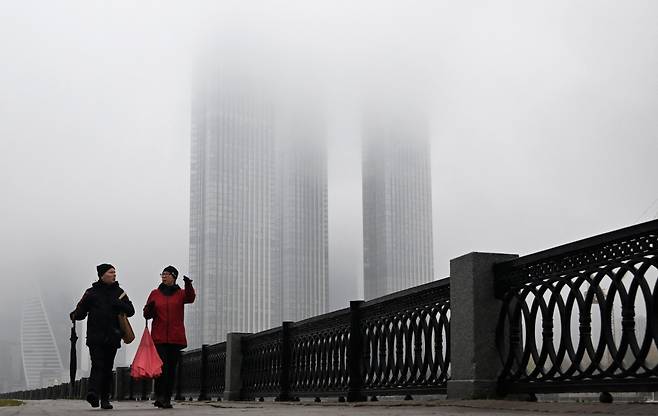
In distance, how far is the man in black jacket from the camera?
9719mm

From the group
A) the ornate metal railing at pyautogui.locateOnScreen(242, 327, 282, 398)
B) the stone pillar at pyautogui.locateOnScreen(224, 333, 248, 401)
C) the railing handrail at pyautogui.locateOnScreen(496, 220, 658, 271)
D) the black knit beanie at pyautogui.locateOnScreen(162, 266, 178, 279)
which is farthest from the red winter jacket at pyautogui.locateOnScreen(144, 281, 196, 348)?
the stone pillar at pyautogui.locateOnScreen(224, 333, 248, 401)

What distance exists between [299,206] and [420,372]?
190m

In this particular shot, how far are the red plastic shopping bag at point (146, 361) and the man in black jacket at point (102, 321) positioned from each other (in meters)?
0.27

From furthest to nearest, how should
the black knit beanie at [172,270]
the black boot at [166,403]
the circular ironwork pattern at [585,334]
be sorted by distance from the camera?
the black knit beanie at [172,270]
the black boot at [166,403]
the circular ironwork pattern at [585,334]

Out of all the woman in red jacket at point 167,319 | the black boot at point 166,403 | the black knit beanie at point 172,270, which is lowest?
the black boot at point 166,403

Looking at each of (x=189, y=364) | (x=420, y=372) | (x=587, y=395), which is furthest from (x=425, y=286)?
(x=189, y=364)

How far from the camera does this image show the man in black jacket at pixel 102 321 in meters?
9.72

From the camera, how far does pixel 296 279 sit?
632 ft

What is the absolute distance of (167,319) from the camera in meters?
10.2

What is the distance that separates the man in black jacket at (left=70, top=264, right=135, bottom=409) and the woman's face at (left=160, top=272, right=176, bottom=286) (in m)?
0.54

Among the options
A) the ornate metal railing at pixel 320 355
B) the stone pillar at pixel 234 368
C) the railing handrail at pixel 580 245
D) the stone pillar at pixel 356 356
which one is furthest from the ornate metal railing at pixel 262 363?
the railing handrail at pixel 580 245

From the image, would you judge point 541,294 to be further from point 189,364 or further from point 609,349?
point 189,364

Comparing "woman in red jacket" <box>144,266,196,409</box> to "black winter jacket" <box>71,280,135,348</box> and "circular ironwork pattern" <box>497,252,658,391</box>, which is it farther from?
"circular ironwork pattern" <box>497,252,658,391</box>

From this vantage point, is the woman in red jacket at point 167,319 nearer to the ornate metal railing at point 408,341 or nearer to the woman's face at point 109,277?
the woman's face at point 109,277
